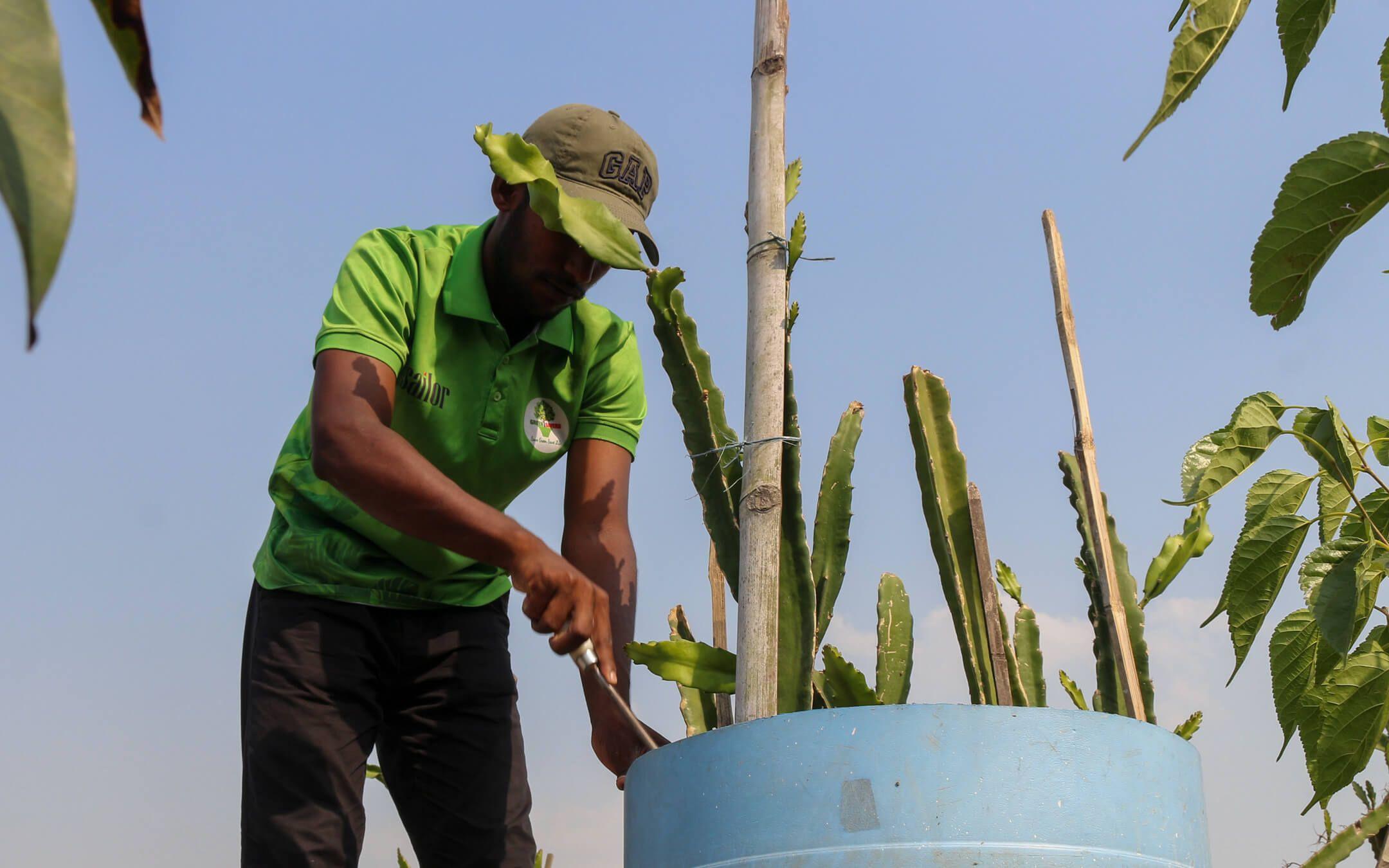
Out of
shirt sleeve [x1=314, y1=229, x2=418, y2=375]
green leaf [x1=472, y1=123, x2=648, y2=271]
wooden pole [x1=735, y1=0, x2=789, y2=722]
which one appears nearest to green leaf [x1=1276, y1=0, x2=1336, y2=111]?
green leaf [x1=472, y1=123, x2=648, y2=271]

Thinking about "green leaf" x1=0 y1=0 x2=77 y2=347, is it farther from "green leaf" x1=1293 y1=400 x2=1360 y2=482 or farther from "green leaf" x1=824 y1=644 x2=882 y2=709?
"green leaf" x1=824 y1=644 x2=882 y2=709

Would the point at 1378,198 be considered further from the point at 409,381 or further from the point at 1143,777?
the point at 409,381

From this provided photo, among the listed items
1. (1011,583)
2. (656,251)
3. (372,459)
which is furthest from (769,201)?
(1011,583)

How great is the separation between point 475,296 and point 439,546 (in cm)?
49

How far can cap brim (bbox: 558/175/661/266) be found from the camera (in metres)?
2.20

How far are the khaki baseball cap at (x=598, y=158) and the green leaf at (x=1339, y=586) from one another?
1.23 meters

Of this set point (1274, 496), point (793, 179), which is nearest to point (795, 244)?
point (793, 179)

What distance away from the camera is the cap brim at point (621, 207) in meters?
2.20

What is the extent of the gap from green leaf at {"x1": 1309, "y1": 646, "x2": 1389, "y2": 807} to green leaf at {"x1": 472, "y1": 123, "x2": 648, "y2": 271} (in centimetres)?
97

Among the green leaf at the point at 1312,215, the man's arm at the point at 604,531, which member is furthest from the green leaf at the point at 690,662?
the green leaf at the point at 1312,215

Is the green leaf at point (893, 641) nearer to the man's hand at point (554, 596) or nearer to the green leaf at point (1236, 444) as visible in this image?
the man's hand at point (554, 596)

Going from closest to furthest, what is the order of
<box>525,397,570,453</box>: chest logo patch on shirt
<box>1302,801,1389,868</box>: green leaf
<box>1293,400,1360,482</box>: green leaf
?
<box>1293,400,1360,482</box>: green leaf → <box>525,397,570,453</box>: chest logo patch on shirt → <box>1302,801,1389,868</box>: green leaf

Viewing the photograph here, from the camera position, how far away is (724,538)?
6.77 feet

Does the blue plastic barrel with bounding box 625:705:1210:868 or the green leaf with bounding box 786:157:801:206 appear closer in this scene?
the blue plastic barrel with bounding box 625:705:1210:868
